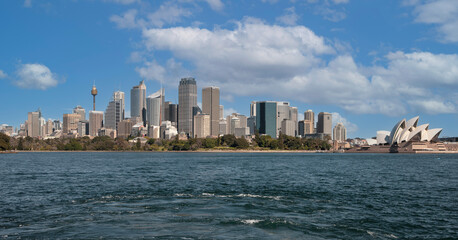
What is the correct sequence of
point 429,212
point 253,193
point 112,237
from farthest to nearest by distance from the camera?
1. point 253,193
2. point 429,212
3. point 112,237

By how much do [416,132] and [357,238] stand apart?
194 metres

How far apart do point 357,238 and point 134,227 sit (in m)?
10.7

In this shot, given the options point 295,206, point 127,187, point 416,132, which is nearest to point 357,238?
point 295,206

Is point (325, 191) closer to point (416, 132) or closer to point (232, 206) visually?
point (232, 206)

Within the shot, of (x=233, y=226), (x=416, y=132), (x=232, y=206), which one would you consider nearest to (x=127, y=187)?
(x=232, y=206)

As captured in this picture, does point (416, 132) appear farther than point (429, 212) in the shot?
Yes

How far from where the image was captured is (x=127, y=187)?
126ft

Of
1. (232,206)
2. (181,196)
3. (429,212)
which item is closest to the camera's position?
(429,212)

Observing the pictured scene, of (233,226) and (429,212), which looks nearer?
(233,226)

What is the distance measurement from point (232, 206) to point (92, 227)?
9.81 metres

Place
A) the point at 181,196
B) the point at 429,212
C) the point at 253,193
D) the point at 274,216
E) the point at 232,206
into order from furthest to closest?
1. the point at 253,193
2. the point at 181,196
3. the point at 232,206
4. the point at 429,212
5. the point at 274,216

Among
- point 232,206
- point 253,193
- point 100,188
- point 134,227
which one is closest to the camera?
point 134,227

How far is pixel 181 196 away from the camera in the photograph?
31703 mm

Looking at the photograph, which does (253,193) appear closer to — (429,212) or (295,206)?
(295,206)
